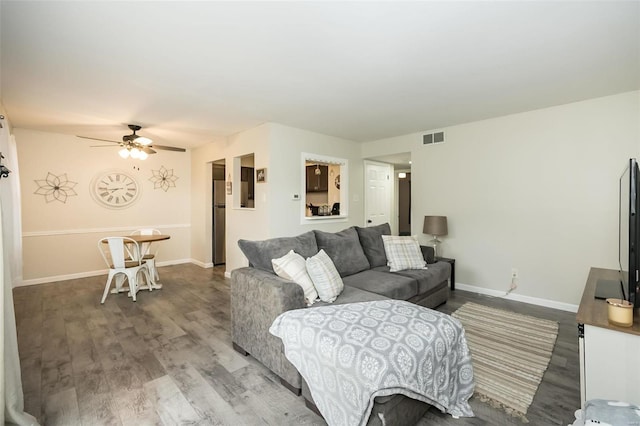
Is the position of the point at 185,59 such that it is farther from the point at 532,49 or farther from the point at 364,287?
the point at 532,49

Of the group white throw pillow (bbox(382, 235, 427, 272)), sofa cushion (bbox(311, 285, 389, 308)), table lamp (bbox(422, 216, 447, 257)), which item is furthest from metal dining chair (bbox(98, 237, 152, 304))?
table lamp (bbox(422, 216, 447, 257))

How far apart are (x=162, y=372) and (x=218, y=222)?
423 cm

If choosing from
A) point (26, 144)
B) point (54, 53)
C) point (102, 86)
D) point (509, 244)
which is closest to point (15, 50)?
point (54, 53)

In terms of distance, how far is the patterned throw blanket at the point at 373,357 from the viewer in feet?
4.64

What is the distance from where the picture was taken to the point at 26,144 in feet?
15.0

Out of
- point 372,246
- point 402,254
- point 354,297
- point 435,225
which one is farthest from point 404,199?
point 354,297

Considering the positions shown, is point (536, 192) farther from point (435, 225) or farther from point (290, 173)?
point (290, 173)

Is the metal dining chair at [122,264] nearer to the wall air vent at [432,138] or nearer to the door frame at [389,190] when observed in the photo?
the door frame at [389,190]

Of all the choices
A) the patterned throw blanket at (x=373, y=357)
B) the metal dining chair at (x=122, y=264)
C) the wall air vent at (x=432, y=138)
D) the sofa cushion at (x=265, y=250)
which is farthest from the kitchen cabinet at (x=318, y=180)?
the patterned throw blanket at (x=373, y=357)

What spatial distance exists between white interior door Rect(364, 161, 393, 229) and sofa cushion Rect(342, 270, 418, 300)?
108 inches

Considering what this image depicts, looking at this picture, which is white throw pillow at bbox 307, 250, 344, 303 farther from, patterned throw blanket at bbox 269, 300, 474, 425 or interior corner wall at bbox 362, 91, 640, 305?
interior corner wall at bbox 362, 91, 640, 305

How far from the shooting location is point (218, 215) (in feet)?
20.3

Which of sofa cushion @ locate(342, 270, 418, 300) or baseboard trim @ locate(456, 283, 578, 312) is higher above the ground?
sofa cushion @ locate(342, 270, 418, 300)

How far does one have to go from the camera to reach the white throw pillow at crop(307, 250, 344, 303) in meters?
2.37
